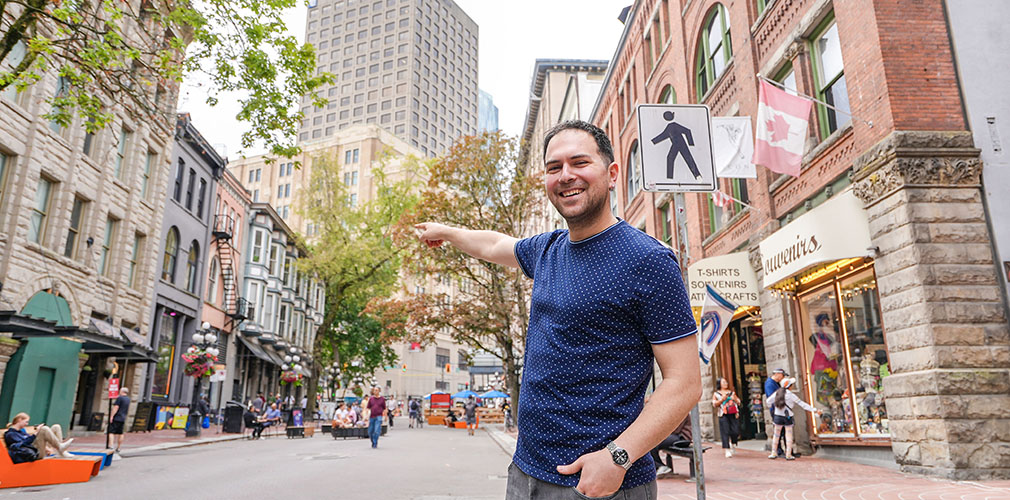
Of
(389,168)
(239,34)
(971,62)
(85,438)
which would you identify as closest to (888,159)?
(971,62)

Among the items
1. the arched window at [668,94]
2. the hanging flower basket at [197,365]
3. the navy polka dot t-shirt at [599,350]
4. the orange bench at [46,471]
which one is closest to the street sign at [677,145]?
the navy polka dot t-shirt at [599,350]

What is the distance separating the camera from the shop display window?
11.5 meters

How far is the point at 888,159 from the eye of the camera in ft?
34.0

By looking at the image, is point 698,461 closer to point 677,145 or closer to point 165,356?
point 677,145

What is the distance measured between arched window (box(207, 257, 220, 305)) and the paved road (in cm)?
2016

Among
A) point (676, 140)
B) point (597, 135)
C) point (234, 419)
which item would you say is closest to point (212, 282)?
point (234, 419)

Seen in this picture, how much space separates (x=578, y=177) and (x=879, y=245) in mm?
10421

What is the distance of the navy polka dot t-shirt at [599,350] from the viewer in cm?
187

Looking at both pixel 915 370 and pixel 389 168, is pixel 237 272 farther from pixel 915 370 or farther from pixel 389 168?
pixel 389 168

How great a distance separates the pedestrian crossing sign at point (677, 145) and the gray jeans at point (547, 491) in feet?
11.3

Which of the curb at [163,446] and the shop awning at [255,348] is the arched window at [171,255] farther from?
the shop awning at [255,348]

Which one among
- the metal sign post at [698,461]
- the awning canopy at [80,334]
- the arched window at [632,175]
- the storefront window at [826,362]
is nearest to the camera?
the metal sign post at [698,461]

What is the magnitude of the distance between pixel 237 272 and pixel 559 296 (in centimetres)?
4154

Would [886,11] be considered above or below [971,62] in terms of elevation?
above
